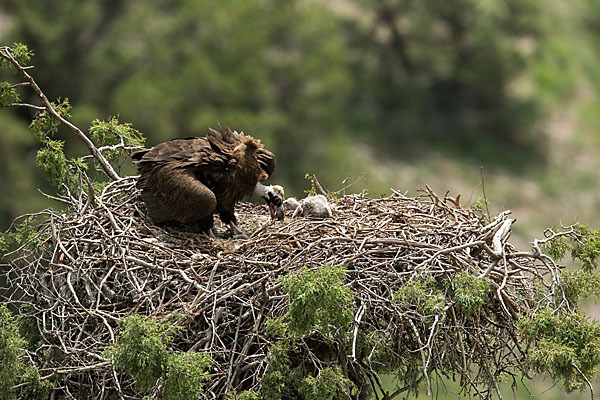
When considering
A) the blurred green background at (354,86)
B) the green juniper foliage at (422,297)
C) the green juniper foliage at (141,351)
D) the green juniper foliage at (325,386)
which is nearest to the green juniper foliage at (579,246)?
the green juniper foliage at (422,297)

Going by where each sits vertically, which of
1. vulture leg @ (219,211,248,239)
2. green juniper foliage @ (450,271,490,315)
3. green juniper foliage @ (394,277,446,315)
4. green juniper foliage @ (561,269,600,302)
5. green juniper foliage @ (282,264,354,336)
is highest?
green juniper foliage @ (561,269,600,302)

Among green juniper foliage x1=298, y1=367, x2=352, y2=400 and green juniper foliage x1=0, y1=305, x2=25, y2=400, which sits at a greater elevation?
green juniper foliage x1=298, y1=367, x2=352, y2=400

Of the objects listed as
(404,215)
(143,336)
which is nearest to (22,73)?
(143,336)

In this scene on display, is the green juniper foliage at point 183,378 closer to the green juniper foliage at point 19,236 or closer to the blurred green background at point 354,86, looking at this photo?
the green juniper foliage at point 19,236

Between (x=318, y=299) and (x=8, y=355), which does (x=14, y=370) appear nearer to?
(x=8, y=355)

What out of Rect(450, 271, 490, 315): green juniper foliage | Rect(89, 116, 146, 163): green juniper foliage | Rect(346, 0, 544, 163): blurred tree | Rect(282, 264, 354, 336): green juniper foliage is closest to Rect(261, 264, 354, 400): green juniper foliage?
Rect(282, 264, 354, 336): green juniper foliage

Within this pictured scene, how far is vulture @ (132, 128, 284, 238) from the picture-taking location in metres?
6.89

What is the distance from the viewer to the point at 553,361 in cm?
555

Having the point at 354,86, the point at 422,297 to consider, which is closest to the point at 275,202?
the point at 422,297

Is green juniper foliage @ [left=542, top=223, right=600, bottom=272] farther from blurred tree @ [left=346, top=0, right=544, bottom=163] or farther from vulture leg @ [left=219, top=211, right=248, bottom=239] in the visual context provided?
blurred tree @ [left=346, top=0, right=544, bottom=163]

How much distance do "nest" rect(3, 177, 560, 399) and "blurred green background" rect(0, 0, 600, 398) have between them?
8.74 meters

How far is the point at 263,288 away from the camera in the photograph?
5.68 meters

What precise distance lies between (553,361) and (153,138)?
15.2m

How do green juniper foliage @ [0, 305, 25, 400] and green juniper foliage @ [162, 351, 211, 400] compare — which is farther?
green juniper foliage @ [0, 305, 25, 400]
